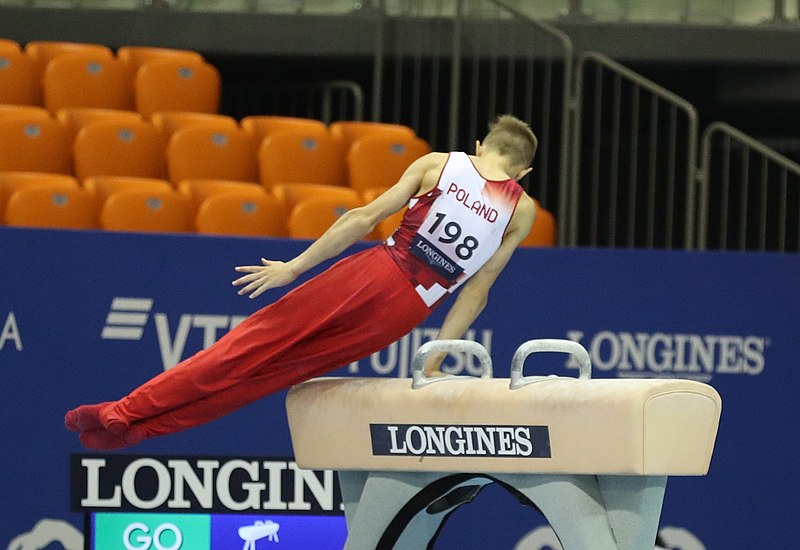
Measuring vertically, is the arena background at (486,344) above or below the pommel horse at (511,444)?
below

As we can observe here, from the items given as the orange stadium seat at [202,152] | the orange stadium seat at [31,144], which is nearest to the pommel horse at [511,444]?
the orange stadium seat at [202,152]

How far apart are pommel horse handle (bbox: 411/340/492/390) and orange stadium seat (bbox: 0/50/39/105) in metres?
4.54

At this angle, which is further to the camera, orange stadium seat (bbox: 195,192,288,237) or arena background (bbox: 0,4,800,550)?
orange stadium seat (bbox: 195,192,288,237)

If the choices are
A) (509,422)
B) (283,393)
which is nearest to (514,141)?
(509,422)

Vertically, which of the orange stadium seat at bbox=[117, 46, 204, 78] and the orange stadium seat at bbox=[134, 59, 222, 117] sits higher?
the orange stadium seat at bbox=[117, 46, 204, 78]

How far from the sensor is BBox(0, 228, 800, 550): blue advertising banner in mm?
6406

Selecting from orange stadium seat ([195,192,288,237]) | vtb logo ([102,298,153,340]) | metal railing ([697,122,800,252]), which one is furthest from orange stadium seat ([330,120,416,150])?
metal railing ([697,122,800,252])

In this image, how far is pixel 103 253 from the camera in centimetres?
643

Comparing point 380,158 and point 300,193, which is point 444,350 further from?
point 380,158

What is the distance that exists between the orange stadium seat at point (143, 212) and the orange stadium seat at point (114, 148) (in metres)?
0.65

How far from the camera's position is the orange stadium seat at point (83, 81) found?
27.1 feet

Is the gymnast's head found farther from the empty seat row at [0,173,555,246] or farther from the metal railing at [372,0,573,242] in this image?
the metal railing at [372,0,573,242]

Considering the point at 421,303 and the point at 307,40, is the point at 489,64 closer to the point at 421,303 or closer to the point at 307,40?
the point at 307,40

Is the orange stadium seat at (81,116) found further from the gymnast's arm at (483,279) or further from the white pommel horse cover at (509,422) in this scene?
the white pommel horse cover at (509,422)
